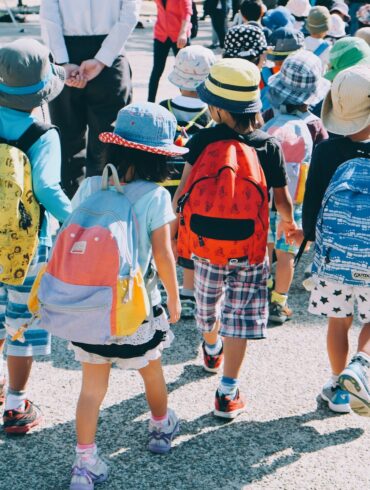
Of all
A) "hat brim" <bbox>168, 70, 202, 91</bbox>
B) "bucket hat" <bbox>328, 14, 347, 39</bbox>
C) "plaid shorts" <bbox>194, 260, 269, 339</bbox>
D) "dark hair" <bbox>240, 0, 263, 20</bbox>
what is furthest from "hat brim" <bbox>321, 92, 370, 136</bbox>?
"bucket hat" <bbox>328, 14, 347, 39</bbox>

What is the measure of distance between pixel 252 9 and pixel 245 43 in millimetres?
2302

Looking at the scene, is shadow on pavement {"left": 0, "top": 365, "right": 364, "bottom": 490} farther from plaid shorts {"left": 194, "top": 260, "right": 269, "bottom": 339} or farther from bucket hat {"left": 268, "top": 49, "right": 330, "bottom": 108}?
bucket hat {"left": 268, "top": 49, "right": 330, "bottom": 108}

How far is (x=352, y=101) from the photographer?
3.22 m

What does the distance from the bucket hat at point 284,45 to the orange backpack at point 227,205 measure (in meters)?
2.55

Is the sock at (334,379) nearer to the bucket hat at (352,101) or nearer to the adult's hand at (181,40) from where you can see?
the bucket hat at (352,101)

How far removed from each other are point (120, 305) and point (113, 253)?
0.19 m

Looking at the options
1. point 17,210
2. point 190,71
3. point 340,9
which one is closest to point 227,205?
point 17,210

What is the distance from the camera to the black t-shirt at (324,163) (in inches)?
127

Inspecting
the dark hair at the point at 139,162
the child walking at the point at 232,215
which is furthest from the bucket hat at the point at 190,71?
the dark hair at the point at 139,162

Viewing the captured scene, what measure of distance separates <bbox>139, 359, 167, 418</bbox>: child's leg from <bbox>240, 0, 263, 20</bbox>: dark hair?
16.1 feet

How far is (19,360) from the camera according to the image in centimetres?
329

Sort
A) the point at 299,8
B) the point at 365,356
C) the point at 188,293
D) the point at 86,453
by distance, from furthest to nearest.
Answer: the point at 299,8 < the point at 188,293 < the point at 365,356 < the point at 86,453

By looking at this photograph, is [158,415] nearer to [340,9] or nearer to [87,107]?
[87,107]

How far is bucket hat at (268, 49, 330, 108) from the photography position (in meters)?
4.19
